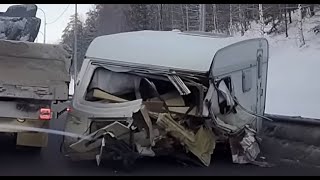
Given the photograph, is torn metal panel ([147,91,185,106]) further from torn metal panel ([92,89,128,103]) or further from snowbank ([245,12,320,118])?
snowbank ([245,12,320,118])

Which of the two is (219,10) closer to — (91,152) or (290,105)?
(290,105)

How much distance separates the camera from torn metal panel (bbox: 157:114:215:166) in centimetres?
904

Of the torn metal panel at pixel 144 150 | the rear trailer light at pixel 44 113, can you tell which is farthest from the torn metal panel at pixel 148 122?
the rear trailer light at pixel 44 113

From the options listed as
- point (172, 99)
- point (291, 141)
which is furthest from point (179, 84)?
point (291, 141)

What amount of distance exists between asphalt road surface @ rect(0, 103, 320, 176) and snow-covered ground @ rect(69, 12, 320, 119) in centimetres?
823

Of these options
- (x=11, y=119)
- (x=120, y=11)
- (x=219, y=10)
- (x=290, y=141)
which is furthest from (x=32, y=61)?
(x=120, y=11)

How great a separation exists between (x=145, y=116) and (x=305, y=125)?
9.91 feet

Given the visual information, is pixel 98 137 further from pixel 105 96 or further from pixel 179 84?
pixel 179 84

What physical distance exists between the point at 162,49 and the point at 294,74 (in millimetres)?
19280

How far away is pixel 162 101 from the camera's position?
31.1 feet

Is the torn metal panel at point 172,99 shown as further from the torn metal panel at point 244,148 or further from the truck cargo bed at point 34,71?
the truck cargo bed at point 34,71

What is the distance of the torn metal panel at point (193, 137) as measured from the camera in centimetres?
904

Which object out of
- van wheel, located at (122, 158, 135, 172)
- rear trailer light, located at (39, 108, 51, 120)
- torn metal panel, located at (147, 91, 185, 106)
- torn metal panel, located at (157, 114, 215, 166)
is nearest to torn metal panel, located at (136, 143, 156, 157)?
van wheel, located at (122, 158, 135, 172)

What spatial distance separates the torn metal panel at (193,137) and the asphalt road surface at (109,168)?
0.76ft
